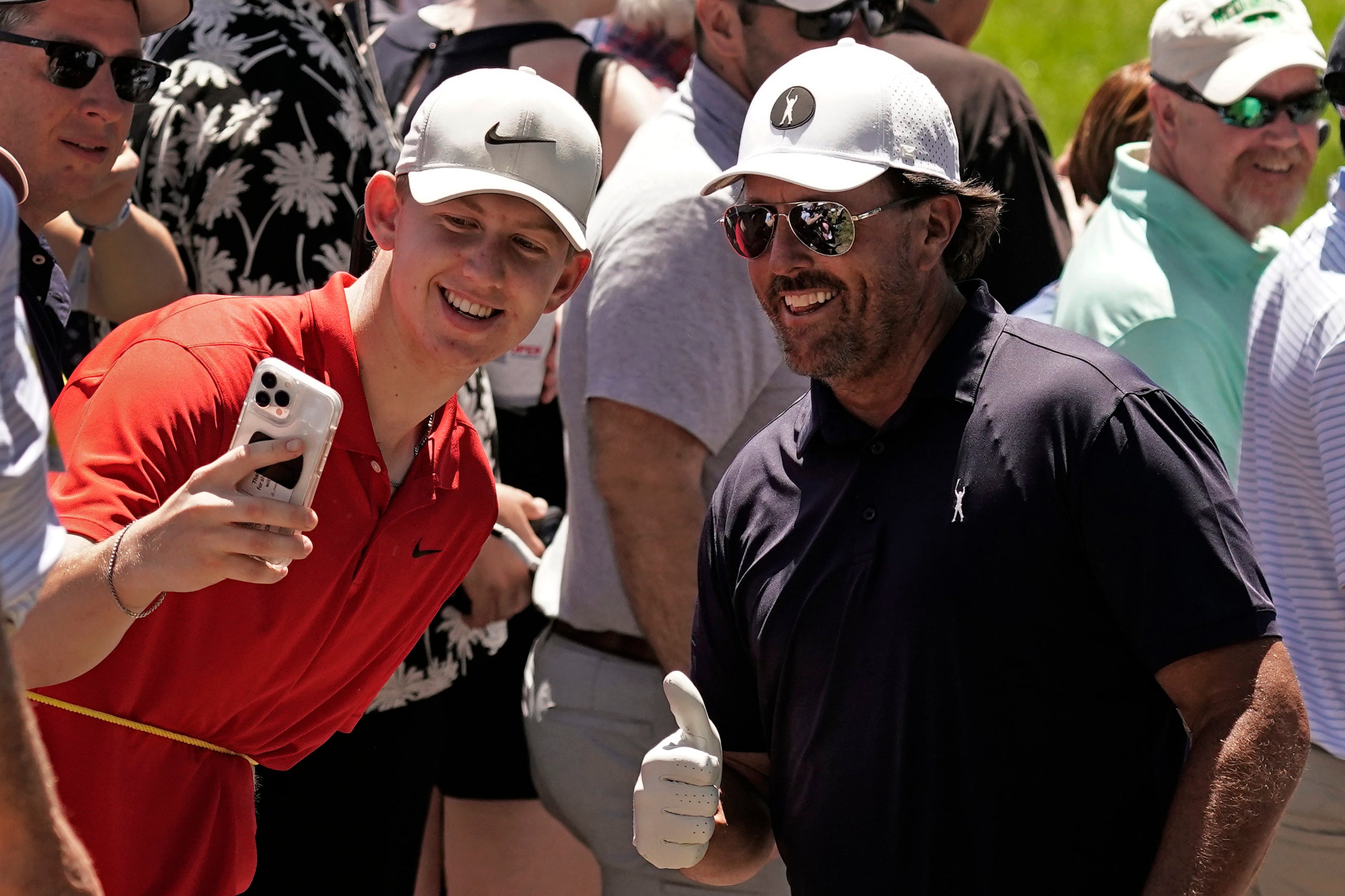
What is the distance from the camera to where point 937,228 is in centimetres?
254

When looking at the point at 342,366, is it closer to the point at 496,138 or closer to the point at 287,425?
the point at 496,138

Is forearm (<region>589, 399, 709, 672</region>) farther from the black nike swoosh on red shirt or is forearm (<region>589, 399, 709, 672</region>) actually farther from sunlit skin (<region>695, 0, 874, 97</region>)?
sunlit skin (<region>695, 0, 874, 97</region>)

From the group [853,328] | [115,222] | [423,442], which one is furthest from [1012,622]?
[115,222]

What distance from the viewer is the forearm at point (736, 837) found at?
2.48 m

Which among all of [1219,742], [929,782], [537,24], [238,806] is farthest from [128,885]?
[537,24]

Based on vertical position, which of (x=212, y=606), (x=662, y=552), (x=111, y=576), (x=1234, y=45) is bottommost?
(x=662, y=552)

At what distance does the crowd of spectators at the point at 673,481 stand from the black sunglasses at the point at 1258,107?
0.01m

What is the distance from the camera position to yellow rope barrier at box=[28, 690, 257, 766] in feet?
7.47

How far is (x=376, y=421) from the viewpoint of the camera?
8.73ft

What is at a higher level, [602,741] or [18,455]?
[18,455]

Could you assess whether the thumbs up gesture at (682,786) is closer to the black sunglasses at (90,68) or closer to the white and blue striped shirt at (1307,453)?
the white and blue striped shirt at (1307,453)

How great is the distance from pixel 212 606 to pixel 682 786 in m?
0.76

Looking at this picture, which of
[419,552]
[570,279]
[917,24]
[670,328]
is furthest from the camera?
[917,24]

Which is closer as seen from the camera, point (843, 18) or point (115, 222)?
point (115, 222)
